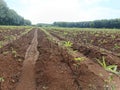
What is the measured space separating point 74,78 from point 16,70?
7.56 feet

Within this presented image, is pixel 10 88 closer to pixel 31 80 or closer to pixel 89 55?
pixel 31 80

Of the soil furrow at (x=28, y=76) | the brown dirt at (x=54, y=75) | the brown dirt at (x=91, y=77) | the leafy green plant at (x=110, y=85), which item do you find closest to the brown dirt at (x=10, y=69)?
the soil furrow at (x=28, y=76)

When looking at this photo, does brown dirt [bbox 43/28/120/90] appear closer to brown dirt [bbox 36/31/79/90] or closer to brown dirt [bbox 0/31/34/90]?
brown dirt [bbox 36/31/79/90]

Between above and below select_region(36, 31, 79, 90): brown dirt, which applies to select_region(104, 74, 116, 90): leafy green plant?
above

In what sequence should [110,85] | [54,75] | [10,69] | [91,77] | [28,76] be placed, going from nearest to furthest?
[110,85], [91,77], [54,75], [28,76], [10,69]

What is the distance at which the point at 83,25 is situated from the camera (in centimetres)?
8931

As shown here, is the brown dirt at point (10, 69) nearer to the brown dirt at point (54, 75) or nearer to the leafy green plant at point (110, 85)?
the brown dirt at point (54, 75)

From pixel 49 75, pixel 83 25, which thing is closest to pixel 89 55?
pixel 49 75

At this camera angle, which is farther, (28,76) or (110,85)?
(28,76)

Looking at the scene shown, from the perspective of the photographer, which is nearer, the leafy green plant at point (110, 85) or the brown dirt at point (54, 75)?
the leafy green plant at point (110, 85)

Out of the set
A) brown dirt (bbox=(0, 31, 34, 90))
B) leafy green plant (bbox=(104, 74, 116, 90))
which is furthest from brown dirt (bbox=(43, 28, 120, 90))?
brown dirt (bbox=(0, 31, 34, 90))

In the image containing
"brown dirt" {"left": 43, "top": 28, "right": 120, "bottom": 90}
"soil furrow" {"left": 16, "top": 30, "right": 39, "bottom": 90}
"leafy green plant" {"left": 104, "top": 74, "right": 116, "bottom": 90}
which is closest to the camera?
"leafy green plant" {"left": 104, "top": 74, "right": 116, "bottom": 90}

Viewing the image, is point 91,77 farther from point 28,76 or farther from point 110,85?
point 28,76

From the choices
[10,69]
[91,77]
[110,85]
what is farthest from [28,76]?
[110,85]
